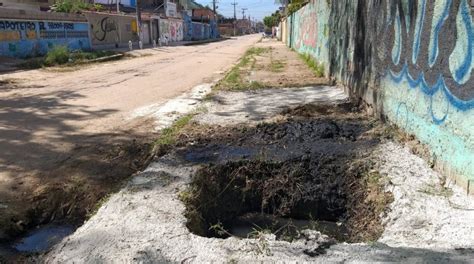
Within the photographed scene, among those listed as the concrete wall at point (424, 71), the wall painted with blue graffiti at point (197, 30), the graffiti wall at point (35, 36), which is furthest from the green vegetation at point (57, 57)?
the wall painted with blue graffiti at point (197, 30)

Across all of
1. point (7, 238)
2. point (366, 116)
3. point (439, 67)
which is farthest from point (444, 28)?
point (7, 238)

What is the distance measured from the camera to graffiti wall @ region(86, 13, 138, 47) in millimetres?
29422

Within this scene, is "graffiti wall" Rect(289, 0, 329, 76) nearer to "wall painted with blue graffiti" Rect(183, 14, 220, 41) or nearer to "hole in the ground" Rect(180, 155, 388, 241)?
"hole in the ground" Rect(180, 155, 388, 241)

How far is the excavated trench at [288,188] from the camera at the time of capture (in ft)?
13.3

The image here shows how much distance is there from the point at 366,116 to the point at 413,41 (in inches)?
79.6

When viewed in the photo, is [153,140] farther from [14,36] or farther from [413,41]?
[14,36]

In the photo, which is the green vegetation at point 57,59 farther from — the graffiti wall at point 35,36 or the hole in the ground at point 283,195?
the hole in the ground at point 283,195

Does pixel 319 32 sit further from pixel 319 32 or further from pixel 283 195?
pixel 283 195

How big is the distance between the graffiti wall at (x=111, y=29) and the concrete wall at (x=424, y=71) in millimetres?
24701

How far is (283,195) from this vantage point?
15.2 feet

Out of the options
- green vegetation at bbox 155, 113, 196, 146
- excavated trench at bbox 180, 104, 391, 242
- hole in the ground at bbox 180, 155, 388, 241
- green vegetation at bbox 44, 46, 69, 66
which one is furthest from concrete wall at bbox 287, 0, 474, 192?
green vegetation at bbox 44, 46, 69, 66

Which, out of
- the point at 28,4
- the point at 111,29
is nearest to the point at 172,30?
the point at 111,29

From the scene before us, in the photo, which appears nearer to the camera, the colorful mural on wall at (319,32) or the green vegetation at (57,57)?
the colorful mural on wall at (319,32)

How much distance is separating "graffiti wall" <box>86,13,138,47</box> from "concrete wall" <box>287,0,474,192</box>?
2470 centimetres
